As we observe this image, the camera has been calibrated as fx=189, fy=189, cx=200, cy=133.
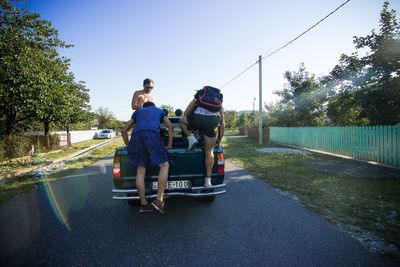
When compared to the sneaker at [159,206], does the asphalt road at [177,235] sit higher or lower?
lower

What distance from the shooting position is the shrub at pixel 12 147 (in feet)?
28.8

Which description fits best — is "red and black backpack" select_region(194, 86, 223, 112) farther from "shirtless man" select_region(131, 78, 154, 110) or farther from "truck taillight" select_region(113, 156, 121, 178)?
"truck taillight" select_region(113, 156, 121, 178)

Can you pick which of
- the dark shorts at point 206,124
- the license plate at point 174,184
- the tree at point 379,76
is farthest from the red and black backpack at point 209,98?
the tree at point 379,76

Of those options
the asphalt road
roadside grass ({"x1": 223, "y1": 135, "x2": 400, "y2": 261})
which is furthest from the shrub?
roadside grass ({"x1": 223, "y1": 135, "x2": 400, "y2": 261})

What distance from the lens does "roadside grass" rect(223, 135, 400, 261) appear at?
8.25 ft

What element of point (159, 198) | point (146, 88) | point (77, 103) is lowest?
point (159, 198)

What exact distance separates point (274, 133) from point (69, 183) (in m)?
16.5

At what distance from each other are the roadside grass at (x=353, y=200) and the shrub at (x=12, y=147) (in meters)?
11.2

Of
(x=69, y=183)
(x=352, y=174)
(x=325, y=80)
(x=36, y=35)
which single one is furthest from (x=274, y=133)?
(x=36, y=35)

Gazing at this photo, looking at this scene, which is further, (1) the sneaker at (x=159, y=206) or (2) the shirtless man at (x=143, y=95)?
(2) the shirtless man at (x=143, y=95)

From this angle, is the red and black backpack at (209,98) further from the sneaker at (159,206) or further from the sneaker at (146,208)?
the sneaker at (146,208)

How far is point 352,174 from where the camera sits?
18.7 ft

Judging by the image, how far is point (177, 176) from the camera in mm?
3021

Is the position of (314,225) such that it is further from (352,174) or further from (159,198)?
(352,174)
